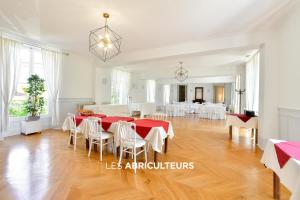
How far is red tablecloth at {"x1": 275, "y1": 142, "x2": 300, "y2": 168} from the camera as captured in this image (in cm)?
167

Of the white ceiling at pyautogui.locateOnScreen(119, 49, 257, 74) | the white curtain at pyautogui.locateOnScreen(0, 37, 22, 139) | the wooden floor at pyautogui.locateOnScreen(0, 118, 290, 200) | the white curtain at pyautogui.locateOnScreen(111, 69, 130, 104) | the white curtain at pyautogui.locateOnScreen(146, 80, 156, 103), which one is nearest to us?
the wooden floor at pyautogui.locateOnScreen(0, 118, 290, 200)

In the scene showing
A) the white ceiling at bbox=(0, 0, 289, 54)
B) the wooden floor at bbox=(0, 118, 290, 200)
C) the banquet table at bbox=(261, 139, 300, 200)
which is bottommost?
the wooden floor at bbox=(0, 118, 290, 200)

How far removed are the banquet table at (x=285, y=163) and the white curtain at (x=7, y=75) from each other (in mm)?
6230

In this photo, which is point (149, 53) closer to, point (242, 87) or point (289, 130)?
point (289, 130)

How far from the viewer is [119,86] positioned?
996cm

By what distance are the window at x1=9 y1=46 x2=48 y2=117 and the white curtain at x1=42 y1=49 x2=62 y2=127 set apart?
24 cm

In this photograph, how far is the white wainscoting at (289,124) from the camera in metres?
3.17

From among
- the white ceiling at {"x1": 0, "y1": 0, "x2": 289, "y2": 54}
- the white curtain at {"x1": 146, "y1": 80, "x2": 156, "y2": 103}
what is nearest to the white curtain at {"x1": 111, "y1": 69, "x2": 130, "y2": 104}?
the white curtain at {"x1": 146, "y1": 80, "x2": 156, "y2": 103}

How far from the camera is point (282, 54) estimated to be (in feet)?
12.3

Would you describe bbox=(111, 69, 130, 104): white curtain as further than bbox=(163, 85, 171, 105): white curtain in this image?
No

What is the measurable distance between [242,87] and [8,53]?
9.28 meters

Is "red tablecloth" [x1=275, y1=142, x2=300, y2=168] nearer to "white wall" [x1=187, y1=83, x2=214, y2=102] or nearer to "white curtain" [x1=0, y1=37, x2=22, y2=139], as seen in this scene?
"white curtain" [x1=0, y1=37, x2=22, y2=139]

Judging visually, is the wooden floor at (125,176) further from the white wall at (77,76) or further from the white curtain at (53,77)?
the white wall at (77,76)

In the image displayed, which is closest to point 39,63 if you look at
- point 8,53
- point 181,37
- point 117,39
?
point 8,53
